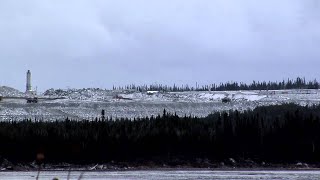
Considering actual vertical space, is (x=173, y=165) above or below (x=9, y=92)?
below

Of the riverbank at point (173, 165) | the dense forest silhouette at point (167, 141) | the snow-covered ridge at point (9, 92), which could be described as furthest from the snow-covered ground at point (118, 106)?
the riverbank at point (173, 165)

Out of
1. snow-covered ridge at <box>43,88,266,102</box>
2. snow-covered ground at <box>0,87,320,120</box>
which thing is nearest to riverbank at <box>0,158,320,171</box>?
snow-covered ground at <box>0,87,320,120</box>

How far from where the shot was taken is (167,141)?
39969 mm

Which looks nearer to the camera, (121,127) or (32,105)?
(121,127)

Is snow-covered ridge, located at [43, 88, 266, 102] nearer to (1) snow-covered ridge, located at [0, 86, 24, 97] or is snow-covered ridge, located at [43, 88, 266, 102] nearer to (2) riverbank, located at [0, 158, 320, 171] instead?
(1) snow-covered ridge, located at [0, 86, 24, 97]

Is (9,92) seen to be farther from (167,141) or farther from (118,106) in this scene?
(167,141)

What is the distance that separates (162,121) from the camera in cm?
4262

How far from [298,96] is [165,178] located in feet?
178

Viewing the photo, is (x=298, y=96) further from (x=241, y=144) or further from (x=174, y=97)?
(x=241, y=144)

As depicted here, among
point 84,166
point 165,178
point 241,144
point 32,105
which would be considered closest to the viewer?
point 165,178

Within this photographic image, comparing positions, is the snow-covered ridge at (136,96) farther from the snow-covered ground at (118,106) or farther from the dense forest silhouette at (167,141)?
the dense forest silhouette at (167,141)

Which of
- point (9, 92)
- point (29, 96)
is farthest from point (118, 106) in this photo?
point (9, 92)

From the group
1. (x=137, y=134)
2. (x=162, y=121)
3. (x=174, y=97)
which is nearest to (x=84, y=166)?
(x=137, y=134)

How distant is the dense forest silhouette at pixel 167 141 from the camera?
128ft
